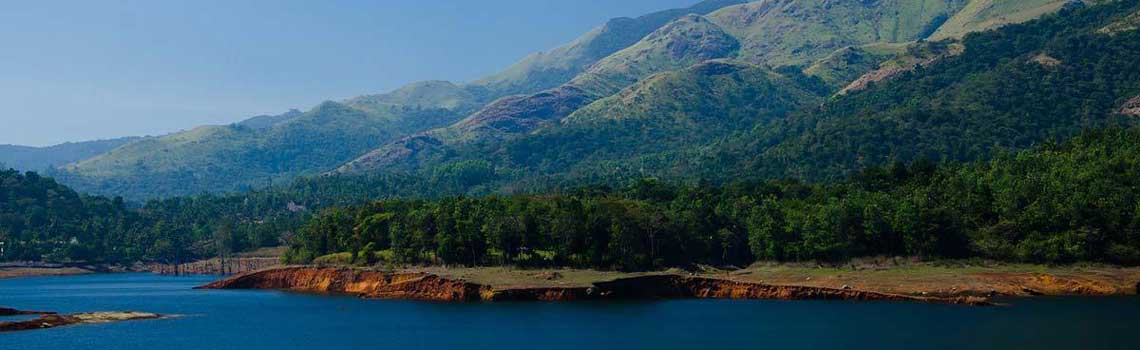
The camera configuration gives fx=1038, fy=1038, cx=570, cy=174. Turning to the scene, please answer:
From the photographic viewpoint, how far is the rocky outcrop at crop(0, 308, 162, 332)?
278 ft

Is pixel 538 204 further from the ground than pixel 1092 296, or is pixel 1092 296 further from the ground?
pixel 538 204

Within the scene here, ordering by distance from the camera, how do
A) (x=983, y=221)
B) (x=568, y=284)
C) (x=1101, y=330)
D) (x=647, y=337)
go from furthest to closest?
1. (x=983, y=221)
2. (x=568, y=284)
3. (x=647, y=337)
4. (x=1101, y=330)

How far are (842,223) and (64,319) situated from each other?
8326 cm

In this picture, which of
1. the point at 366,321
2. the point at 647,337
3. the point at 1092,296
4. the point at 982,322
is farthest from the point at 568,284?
the point at 1092,296

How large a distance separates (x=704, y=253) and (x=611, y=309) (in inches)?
1612

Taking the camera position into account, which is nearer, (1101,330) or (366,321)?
(1101,330)

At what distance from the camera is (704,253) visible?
445 ft

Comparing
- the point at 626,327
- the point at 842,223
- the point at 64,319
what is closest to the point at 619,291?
the point at 626,327

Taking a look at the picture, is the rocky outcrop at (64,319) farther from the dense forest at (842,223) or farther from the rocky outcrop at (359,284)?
the dense forest at (842,223)

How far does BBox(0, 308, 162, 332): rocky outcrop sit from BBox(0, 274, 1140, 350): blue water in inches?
111

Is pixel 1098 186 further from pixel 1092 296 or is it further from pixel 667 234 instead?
pixel 667 234

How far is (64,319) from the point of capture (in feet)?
293

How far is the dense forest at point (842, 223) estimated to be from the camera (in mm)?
111625

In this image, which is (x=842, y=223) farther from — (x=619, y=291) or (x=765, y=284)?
(x=619, y=291)
